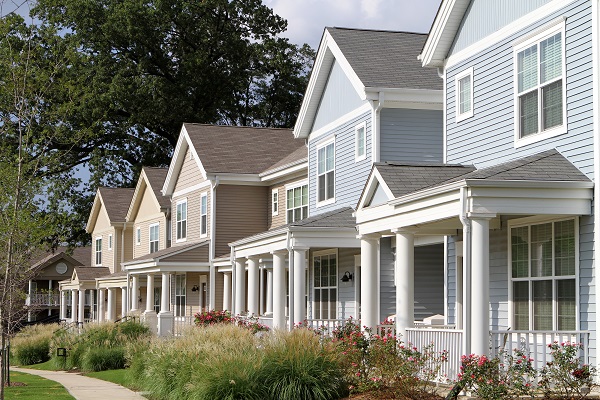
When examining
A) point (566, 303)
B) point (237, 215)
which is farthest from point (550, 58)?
point (237, 215)

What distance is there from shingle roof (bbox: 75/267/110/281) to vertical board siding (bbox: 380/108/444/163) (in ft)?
107

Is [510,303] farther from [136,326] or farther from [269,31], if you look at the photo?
[269,31]

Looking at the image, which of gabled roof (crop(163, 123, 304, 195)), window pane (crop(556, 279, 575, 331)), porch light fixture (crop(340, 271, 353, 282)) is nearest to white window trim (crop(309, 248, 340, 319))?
porch light fixture (crop(340, 271, 353, 282))

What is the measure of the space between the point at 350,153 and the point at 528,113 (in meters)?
9.22

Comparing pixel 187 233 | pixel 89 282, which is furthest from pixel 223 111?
pixel 187 233

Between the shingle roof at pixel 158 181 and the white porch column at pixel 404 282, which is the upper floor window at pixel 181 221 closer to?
the shingle roof at pixel 158 181

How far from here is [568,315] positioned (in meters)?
15.8

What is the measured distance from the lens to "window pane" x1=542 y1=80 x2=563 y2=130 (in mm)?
16422

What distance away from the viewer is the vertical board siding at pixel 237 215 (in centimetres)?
3694

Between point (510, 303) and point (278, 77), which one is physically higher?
point (278, 77)

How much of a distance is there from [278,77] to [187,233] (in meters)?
23.5

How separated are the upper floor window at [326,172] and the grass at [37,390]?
30.6 feet

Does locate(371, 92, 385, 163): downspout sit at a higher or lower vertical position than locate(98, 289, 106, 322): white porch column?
higher

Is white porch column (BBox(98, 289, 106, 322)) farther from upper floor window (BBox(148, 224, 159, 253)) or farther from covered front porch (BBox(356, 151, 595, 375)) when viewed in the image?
covered front porch (BBox(356, 151, 595, 375))
